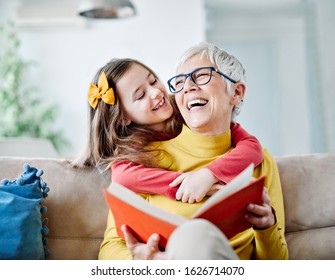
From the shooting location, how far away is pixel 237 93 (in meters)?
1.67

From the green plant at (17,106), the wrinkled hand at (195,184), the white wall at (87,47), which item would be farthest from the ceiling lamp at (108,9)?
the wrinkled hand at (195,184)

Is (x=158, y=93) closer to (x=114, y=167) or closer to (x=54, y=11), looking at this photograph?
(x=114, y=167)

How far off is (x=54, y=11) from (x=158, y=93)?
124 inches

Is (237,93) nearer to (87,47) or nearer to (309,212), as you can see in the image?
(309,212)

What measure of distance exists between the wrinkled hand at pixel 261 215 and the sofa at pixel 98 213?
460mm

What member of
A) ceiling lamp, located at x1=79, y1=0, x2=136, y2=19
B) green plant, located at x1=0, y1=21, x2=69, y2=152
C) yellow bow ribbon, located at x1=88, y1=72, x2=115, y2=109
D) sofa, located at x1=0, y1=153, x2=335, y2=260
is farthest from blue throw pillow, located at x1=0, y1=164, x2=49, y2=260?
green plant, located at x1=0, y1=21, x2=69, y2=152

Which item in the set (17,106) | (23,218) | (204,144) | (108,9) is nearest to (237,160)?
(204,144)

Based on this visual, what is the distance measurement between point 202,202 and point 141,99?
0.47 m

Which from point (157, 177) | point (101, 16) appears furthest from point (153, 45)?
point (157, 177)

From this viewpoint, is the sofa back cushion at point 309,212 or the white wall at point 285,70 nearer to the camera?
the sofa back cushion at point 309,212

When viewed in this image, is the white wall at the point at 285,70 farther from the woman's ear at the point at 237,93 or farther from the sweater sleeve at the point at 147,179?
the sweater sleeve at the point at 147,179

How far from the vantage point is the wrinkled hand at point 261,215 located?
49.1 inches

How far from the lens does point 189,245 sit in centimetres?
98

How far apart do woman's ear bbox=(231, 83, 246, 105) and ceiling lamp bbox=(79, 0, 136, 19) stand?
1.66 m
